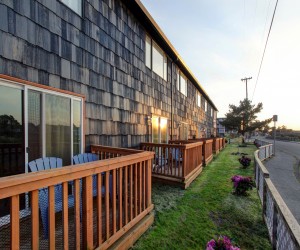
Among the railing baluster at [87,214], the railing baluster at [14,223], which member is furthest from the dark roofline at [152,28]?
the railing baluster at [14,223]

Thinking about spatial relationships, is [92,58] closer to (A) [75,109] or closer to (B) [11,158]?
(A) [75,109]

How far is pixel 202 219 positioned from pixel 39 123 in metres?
3.21

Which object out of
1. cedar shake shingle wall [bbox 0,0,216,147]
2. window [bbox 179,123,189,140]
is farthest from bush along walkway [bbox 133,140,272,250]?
window [bbox 179,123,189,140]

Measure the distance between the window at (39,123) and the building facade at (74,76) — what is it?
1 cm

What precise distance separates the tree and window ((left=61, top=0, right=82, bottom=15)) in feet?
117

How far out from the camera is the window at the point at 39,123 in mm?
2777

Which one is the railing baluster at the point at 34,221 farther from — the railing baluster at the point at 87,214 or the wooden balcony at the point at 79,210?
the railing baluster at the point at 87,214

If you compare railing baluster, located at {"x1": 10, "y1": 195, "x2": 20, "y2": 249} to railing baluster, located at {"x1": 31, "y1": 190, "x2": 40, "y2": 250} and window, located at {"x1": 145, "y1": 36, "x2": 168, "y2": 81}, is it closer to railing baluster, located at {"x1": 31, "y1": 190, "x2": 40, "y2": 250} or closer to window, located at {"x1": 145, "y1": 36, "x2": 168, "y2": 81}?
railing baluster, located at {"x1": 31, "y1": 190, "x2": 40, "y2": 250}

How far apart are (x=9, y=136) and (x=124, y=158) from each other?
168cm

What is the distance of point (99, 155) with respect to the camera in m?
4.25

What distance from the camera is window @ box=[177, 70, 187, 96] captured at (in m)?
11.0

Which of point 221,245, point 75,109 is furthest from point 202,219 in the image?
point 75,109

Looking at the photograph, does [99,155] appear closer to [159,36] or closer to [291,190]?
[159,36]

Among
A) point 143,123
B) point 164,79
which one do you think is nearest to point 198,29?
point 164,79
